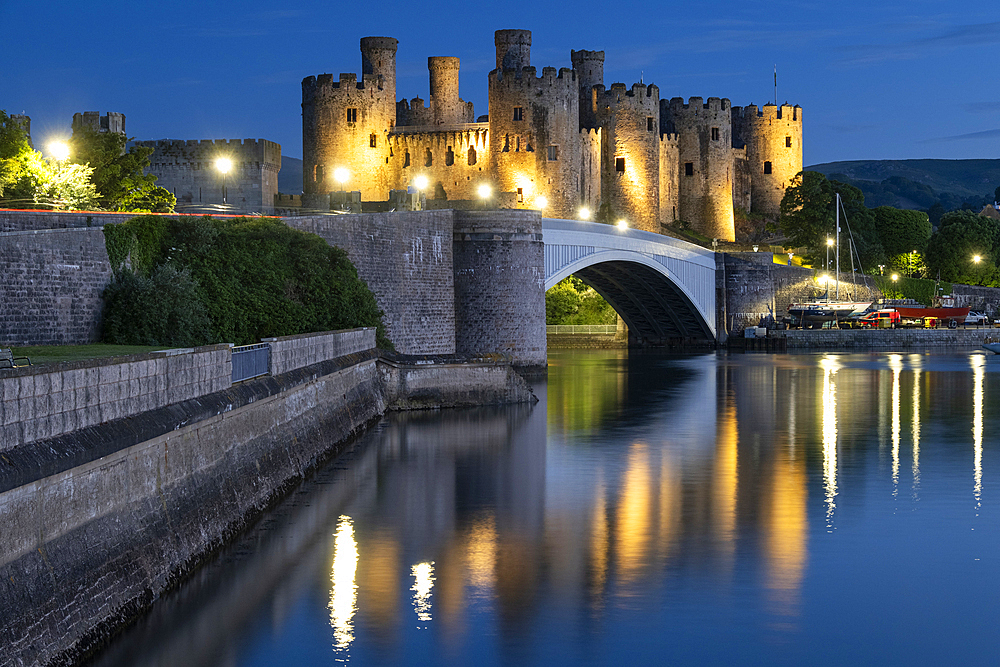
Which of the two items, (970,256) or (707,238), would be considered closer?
(707,238)

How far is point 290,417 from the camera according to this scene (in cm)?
1483

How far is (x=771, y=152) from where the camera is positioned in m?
70.2

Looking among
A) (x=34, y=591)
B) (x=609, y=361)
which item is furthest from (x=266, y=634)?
(x=609, y=361)

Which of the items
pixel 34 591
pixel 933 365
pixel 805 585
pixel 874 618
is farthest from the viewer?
pixel 933 365

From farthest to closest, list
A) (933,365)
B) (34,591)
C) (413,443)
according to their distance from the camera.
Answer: (933,365) → (413,443) → (34,591)

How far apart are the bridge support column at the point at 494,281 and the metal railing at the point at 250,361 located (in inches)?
683

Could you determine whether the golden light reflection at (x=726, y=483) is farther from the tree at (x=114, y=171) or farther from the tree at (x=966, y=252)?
the tree at (x=966, y=252)

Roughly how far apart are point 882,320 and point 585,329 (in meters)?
14.7

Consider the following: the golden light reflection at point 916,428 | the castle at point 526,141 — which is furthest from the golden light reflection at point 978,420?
the castle at point 526,141

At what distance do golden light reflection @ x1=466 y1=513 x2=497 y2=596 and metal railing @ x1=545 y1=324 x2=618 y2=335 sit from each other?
1607 inches

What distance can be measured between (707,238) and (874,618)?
182ft

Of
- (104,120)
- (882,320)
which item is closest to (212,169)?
(104,120)

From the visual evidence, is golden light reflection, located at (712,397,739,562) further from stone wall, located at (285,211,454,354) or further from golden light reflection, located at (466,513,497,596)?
stone wall, located at (285,211,454,354)

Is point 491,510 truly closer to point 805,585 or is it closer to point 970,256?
point 805,585
